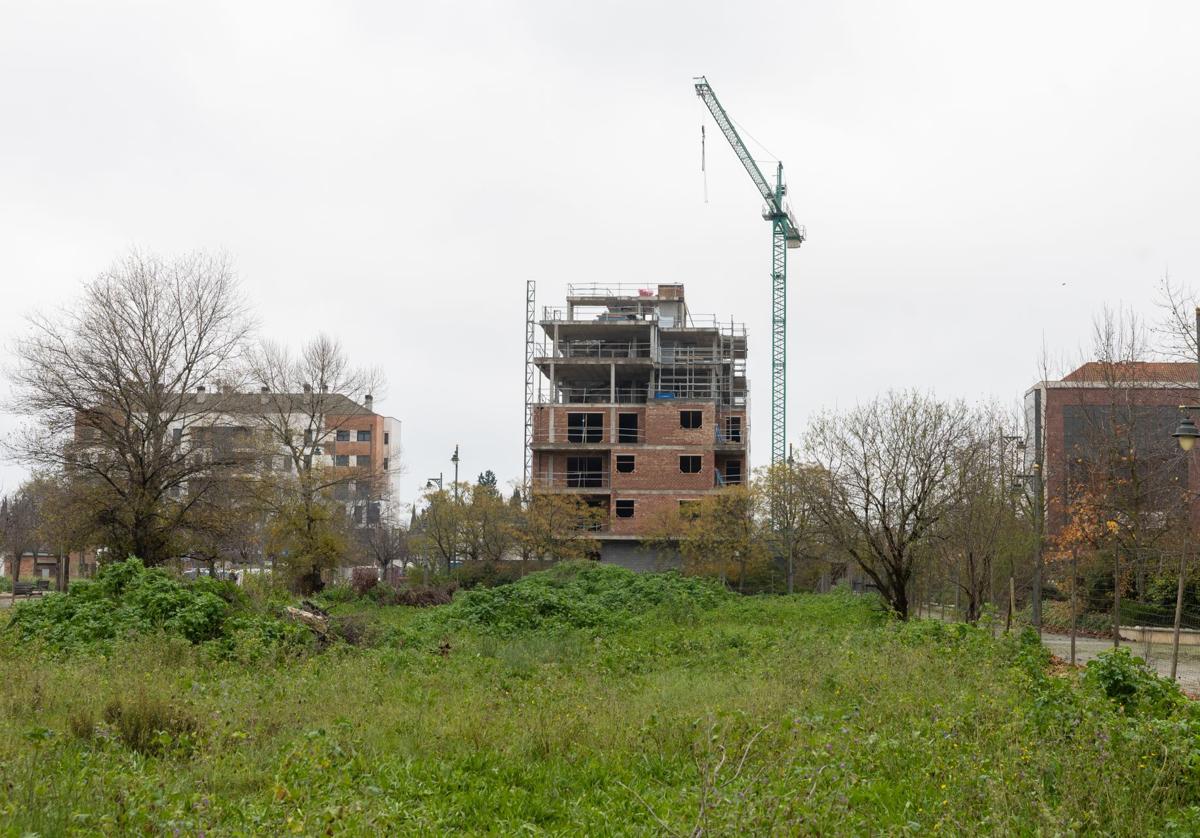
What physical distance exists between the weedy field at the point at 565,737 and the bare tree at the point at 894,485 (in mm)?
10548

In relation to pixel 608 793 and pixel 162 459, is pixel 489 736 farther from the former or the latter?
pixel 162 459

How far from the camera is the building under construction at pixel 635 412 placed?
185 feet

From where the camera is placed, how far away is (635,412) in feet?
191

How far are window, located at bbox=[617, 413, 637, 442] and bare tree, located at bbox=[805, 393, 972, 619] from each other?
93.0 ft

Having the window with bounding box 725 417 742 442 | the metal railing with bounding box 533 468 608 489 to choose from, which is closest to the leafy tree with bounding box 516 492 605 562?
the metal railing with bounding box 533 468 608 489

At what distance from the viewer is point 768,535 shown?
47812 mm

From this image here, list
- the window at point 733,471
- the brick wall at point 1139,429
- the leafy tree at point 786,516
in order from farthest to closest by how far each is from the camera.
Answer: the window at point 733,471, the leafy tree at point 786,516, the brick wall at point 1139,429

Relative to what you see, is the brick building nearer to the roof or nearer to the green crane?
the roof

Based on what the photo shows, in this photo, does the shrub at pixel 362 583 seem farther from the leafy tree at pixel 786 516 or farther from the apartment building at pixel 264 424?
the leafy tree at pixel 786 516

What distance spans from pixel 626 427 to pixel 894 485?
30522 mm

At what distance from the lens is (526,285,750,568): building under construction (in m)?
56.3

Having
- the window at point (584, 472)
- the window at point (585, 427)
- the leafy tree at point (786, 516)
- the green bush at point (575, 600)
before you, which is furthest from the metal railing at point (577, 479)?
the green bush at point (575, 600)

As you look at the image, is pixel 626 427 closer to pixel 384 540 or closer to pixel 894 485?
pixel 384 540

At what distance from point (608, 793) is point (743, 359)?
59.1m
